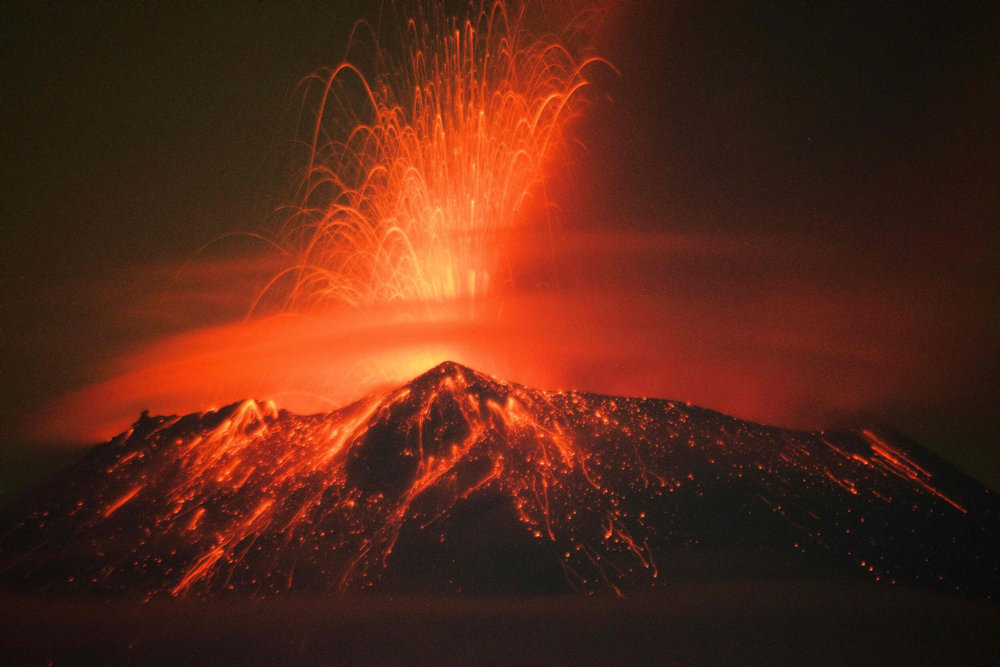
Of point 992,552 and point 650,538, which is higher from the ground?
point 650,538

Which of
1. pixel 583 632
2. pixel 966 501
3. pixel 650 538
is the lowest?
pixel 966 501

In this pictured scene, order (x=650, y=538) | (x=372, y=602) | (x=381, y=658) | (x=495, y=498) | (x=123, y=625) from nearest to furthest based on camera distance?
(x=381, y=658)
(x=123, y=625)
(x=372, y=602)
(x=650, y=538)
(x=495, y=498)

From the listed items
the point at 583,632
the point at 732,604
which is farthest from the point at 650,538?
the point at 583,632

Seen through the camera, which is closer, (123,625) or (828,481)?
(123,625)

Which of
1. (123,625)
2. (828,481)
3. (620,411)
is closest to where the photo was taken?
(123,625)

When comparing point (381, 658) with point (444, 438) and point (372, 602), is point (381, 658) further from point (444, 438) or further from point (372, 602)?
point (444, 438)

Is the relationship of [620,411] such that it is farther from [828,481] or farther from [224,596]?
[224,596]
